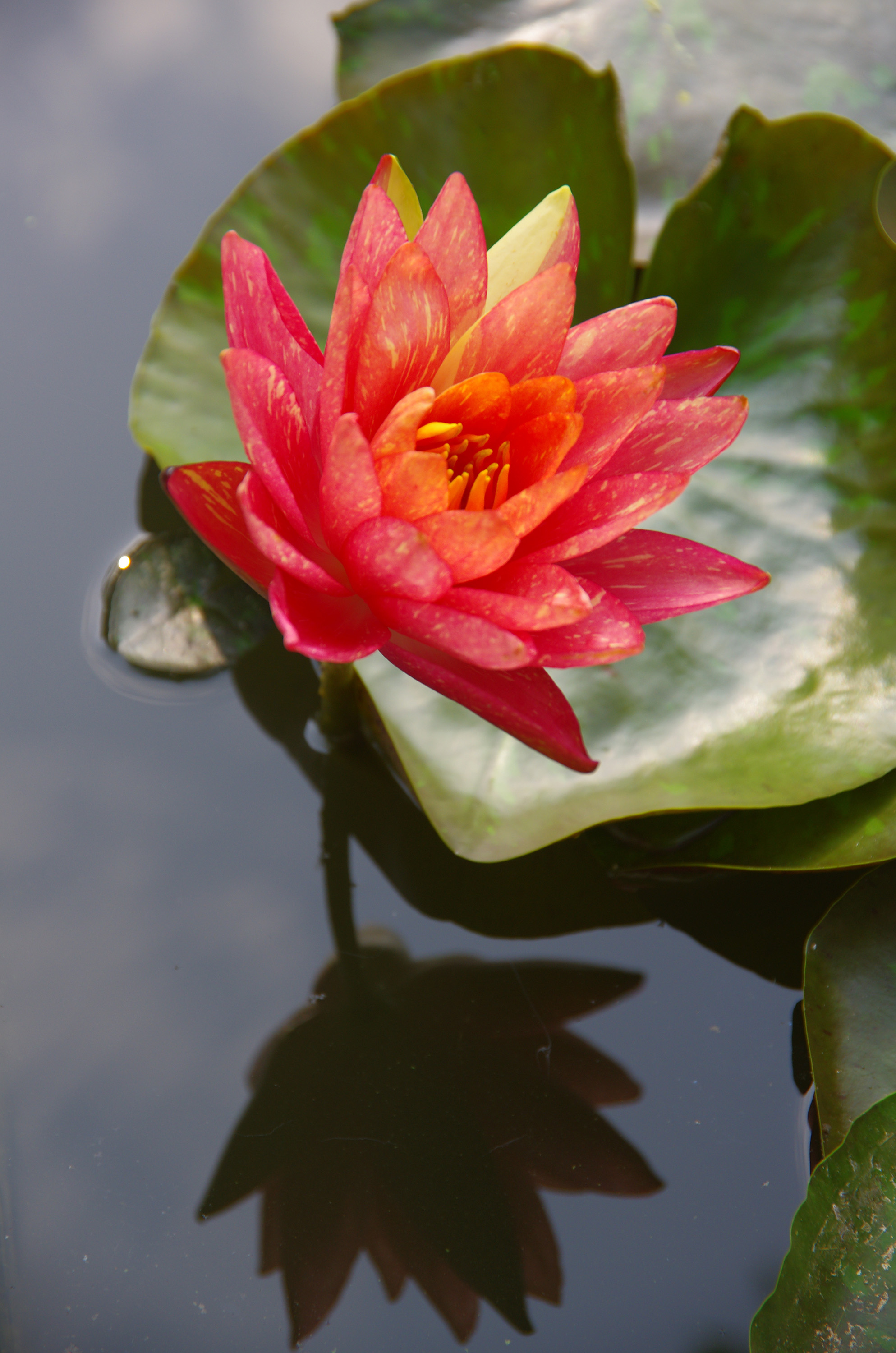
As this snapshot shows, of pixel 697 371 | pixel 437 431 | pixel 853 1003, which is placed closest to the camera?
pixel 437 431

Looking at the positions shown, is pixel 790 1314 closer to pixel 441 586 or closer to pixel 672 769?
pixel 672 769

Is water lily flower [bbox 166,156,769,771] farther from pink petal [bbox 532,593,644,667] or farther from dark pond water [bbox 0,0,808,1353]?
dark pond water [bbox 0,0,808,1353]

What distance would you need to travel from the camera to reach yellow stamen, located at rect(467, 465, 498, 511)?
2.48 ft

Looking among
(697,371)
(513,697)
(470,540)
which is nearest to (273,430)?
(470,540)

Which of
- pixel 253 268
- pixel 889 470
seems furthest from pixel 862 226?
pixel 253 268

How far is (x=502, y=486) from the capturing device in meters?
0.78

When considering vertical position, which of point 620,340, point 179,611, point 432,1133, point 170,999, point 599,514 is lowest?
point 432,1133

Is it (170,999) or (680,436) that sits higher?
(680,436)

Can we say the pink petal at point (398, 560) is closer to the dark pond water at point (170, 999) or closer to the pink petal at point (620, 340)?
the pink petal at point (620, 340)

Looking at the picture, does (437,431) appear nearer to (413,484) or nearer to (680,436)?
(413,484)

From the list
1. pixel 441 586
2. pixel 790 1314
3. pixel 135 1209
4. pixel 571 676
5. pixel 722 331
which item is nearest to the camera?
pixel 441 586

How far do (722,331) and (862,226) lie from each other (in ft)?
0.67

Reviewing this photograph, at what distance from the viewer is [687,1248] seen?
97 cm

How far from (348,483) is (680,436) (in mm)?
301
